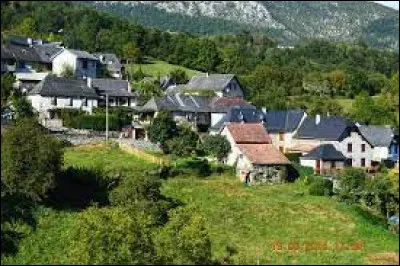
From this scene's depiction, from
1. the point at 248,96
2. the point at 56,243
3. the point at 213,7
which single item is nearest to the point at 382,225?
the point at 56,243

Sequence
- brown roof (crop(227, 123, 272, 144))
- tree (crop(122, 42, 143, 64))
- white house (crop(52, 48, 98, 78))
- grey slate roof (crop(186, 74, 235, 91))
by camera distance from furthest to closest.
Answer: tree (crop(122, 42, 143, 64)) < white house (crop(52, 48, 98, 78)) < grey slate roof (crop(186, 74, 235, 91)) < brown roof (crop(227, 123, 272, 144))

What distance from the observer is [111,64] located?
72562 millimetres

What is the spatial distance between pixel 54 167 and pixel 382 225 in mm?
13855

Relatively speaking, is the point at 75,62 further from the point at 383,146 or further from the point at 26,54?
the point at 383,146

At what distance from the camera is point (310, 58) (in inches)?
4274

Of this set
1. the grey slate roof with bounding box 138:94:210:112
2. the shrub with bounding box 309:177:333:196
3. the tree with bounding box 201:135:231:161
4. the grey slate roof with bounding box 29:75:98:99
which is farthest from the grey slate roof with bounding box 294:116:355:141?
the grey slate roof with bounding box 29:75:98:99

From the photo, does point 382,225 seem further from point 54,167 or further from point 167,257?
point 167,257

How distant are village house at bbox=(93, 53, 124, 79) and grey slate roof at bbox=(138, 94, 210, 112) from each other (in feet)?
60.1

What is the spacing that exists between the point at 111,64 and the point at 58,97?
2241 centimetres

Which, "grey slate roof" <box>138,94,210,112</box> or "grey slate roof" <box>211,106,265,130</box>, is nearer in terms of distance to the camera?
"grey slate roof" <box>211,106,265,130</box>

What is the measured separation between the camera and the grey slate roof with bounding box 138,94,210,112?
167 ft

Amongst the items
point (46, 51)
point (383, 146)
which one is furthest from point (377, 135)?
point (46, 51)

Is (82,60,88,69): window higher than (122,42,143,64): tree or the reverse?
the reverse

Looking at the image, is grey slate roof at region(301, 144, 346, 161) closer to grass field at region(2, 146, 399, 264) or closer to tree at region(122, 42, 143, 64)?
grass field at region(2, 146, 399, 264)
